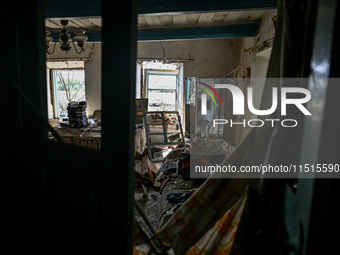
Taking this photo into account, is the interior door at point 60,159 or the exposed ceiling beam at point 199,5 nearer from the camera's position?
the interior door at point 60,159

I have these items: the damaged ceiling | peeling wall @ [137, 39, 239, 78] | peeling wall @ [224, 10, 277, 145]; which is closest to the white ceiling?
the damaged ceiling

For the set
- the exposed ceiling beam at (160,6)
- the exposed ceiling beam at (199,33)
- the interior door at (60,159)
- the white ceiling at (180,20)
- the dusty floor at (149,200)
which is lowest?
the dusty floor at (149,200)

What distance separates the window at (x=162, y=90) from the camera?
303 inches

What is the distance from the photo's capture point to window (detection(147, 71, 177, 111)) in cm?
770

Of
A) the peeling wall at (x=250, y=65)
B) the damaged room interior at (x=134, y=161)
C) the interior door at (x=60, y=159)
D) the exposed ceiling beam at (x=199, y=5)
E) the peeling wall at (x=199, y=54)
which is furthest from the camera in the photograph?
the peeling wall at (x=199, y=54)

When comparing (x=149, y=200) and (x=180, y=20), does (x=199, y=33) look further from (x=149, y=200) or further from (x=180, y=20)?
(x=149, y=200)

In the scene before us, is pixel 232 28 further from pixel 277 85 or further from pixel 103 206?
pixel 103 206

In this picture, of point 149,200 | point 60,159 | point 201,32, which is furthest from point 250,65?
point 60,159

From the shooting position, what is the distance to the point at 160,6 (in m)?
3.12

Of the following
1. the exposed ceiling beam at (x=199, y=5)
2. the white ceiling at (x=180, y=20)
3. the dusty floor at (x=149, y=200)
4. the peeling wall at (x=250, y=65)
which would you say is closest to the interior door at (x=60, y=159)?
the dusty floor at (x=149, y=200)

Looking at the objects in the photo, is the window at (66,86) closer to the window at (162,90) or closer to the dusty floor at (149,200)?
the window at (162,90)

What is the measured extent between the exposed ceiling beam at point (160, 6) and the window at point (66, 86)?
15.1 feet

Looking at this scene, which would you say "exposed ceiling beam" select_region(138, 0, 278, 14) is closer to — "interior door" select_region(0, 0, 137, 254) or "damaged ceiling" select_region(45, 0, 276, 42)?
"damaged ceiling" select_region(45, 0, 276, 42)

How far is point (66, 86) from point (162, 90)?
3164mm
